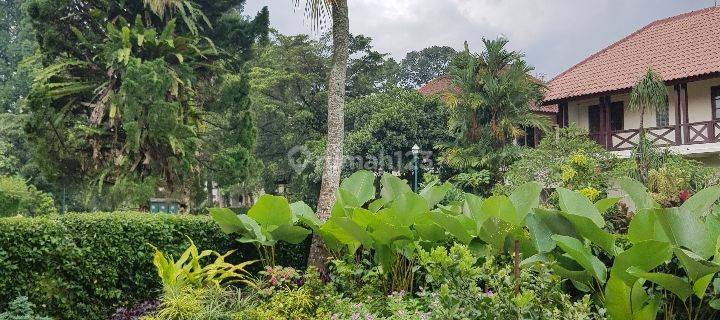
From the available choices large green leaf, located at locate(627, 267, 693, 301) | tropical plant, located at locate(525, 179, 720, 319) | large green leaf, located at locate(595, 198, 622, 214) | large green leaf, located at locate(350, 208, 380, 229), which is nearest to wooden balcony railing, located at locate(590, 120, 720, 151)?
large green leaf, located at locate(595, 198, 622, 214)

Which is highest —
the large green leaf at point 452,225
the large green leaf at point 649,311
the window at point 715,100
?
the window at point 715,100

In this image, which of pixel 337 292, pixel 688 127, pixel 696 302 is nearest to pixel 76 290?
pixel 337 292

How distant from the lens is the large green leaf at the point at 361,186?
23.0 feet

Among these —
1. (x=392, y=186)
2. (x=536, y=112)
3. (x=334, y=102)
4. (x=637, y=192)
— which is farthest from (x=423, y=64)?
(x=637, y=192)

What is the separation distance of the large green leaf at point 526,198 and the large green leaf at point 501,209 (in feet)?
0.45

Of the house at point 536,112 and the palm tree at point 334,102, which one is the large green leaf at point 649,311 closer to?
the palm tree at point 334,102

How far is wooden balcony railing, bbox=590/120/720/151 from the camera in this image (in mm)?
17062

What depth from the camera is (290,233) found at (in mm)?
6691

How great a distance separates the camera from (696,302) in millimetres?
4727

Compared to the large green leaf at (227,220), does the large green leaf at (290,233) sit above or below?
below

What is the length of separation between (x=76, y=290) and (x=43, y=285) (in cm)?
37

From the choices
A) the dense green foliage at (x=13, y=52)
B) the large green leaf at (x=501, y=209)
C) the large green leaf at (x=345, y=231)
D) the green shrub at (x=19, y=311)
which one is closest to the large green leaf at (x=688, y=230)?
the large green leaf at (x=501, y=209)

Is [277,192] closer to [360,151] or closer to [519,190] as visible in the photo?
[360,151]

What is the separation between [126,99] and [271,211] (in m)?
8.70
